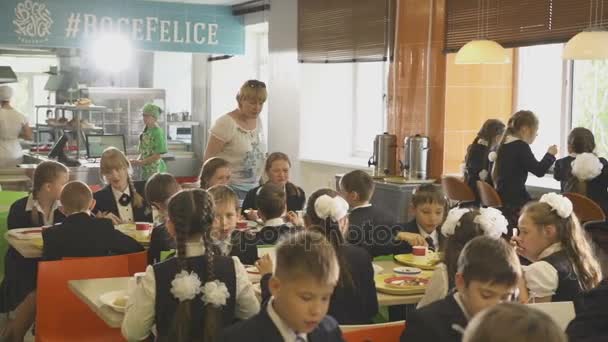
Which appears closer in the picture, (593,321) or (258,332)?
(258,332)

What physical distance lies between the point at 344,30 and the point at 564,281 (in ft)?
16.8

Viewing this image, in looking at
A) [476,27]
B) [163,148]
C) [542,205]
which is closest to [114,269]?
[542,205]

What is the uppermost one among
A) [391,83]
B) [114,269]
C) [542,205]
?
[391,83]

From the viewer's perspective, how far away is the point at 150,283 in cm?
266

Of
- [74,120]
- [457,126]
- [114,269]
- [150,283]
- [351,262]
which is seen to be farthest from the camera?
[74,120]

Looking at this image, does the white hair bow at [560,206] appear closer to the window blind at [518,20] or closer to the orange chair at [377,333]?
the orange chair at [377,333]

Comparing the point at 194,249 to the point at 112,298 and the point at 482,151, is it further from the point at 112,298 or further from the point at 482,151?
the point at 482,151

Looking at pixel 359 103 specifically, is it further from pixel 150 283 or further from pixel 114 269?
pixel 150 283

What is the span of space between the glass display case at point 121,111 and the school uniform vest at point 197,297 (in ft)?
21.3

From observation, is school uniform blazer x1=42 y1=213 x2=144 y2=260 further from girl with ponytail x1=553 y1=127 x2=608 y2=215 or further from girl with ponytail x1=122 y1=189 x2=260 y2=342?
girl with ponytail x1=553 y1=127 x2=608 y2=215

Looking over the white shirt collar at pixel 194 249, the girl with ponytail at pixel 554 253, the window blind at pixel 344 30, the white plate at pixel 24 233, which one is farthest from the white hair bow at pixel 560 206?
the window blind at pixel 344 30

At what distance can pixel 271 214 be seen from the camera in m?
3.95

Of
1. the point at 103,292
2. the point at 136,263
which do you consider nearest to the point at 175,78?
the point at 136,263

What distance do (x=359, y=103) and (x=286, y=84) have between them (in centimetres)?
80
